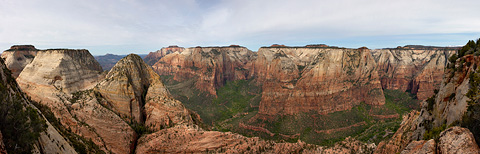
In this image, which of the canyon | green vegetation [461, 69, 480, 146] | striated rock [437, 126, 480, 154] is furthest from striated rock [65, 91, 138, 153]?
green vegetation [461, 69, 480, 146]

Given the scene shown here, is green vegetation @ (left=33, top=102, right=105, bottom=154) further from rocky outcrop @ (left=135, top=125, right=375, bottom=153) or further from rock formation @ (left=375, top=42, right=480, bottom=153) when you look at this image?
rock formation @ (left=375, top=42, right=480, bottom=153)

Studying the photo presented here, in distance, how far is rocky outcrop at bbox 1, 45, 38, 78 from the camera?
1615 inches

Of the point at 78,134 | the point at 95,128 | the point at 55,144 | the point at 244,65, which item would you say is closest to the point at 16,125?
the point at 55,144

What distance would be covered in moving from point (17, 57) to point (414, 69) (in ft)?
493

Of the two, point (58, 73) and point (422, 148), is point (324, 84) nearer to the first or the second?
point (422, 148)

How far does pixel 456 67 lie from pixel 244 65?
126385 mm

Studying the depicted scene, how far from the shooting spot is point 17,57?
43.7 metres

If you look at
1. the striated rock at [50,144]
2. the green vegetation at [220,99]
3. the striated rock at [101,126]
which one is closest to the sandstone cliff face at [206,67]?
the green vegetation at [220,99]

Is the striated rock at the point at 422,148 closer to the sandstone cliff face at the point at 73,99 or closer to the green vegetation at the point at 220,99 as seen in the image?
the sandstone cliff face at the point at 73,99

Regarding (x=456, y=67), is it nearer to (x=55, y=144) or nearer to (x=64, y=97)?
(x=55, y=144)

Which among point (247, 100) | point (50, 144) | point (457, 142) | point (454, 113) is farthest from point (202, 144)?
point (247, 100)

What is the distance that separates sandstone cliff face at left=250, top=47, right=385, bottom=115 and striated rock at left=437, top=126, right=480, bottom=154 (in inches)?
2183

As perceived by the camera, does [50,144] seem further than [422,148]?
No

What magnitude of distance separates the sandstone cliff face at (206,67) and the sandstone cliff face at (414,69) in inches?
3202
